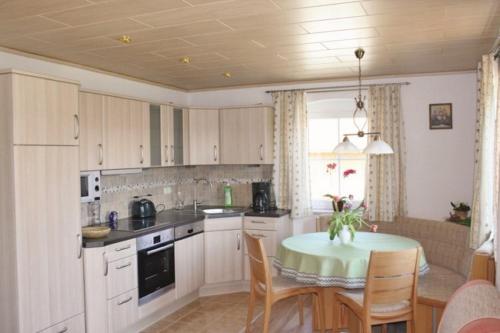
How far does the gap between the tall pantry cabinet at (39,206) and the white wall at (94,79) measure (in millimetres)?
643

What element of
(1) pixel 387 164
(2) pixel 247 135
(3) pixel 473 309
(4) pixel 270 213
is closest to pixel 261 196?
(4) pixel 270 213

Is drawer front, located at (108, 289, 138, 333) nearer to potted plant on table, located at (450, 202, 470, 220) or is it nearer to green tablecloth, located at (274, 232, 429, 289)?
green tablecloth, located at (274, 232, 429, 289)

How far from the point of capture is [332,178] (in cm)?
556

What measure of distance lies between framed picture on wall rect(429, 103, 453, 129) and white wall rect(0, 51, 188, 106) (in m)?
3.10

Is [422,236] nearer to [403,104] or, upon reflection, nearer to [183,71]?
[403,104]

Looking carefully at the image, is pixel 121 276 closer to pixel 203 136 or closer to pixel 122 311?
pixel 122 311

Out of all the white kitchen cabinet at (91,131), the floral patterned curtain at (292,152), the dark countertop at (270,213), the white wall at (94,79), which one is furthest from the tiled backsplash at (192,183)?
the white wall at (94,79)

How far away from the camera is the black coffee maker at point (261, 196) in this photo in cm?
537

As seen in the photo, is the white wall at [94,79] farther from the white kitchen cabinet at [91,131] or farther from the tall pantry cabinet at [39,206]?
the tall pantry cabinet at [39,206]

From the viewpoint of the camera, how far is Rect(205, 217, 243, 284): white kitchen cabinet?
197 inches

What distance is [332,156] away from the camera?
219 inches

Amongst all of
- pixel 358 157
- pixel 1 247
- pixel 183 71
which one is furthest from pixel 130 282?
pixel 358 157

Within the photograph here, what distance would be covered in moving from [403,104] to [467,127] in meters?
0.71

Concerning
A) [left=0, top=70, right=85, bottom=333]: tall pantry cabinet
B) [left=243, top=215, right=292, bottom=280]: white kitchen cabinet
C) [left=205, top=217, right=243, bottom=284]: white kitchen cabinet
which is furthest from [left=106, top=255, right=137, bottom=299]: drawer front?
[left=243, top=215, right=292, bottom=280]: white kitchen cabinet
